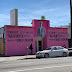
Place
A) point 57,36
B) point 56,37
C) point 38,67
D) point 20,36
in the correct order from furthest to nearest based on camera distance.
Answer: point 57,36 < point 56,37 < point 20,36 < point 38,67

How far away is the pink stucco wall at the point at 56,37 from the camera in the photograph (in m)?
27.9

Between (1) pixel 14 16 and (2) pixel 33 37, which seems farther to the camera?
(1) pixel 14 16

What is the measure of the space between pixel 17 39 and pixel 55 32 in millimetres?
7044

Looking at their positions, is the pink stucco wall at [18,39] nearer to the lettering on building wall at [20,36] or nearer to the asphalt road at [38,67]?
the lettering on building wall at [20,36]

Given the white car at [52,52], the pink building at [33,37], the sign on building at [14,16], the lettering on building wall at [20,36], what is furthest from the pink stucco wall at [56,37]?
the sign on building at [14,16]

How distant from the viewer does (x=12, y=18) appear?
30.1 meters

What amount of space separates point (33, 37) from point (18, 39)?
2.62 m

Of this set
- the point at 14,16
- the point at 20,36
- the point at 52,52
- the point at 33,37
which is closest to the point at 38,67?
the point at 52,52

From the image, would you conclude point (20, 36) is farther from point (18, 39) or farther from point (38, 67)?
point (38, 67)

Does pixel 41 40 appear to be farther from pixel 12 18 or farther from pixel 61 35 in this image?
pixel 12 18

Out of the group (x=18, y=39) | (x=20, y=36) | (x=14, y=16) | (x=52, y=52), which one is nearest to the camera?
(x=52, y=52)

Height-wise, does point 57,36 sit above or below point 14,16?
below

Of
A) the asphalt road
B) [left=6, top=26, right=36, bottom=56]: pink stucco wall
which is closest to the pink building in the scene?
[left=6, top=26, right=36, bottom=56]: pink stucco wall

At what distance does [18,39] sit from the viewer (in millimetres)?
25031
